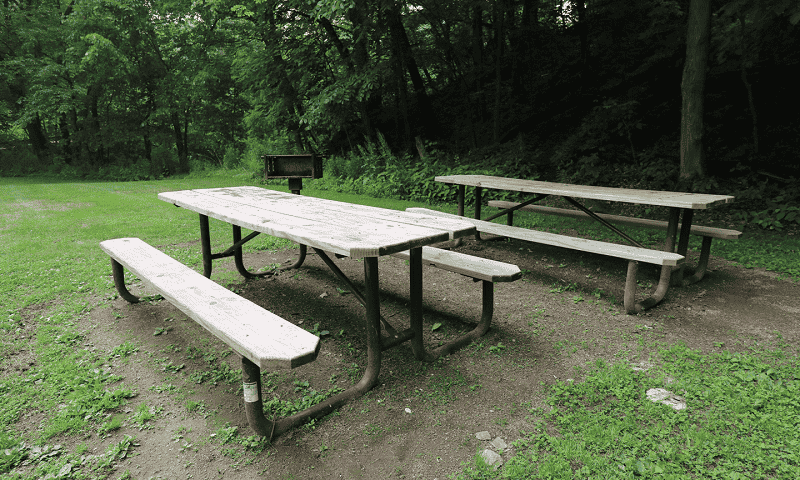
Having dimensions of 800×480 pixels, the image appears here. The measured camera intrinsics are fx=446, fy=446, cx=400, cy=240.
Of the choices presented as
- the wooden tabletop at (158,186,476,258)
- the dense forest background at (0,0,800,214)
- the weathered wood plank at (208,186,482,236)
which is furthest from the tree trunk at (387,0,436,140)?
the wooden tabletop at (158,186,476,258)

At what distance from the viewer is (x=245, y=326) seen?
80.4 inches

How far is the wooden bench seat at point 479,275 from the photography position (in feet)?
9.41

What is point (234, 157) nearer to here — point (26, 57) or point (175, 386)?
point (26, 57)

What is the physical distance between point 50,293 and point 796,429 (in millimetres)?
5333

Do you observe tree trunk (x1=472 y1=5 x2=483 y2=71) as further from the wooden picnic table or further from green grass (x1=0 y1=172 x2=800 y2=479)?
the wooden picnic table

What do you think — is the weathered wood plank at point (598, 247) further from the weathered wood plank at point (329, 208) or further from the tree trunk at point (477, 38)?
the tree trunk at point (477, 38)

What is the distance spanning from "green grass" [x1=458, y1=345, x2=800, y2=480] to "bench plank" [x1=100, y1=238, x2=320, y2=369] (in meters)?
0.89

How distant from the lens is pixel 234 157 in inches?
663

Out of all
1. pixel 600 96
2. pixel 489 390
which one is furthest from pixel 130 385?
pixel 600 96

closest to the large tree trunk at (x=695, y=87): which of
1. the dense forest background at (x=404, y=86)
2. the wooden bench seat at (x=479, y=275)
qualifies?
the dense forest background at (x=404, y=86)

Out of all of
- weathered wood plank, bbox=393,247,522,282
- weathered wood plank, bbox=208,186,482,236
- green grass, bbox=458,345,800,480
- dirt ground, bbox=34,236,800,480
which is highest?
weathered wood plank, bbox=208,186,482,236

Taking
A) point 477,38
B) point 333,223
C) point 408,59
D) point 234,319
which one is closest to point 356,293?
point 333,223

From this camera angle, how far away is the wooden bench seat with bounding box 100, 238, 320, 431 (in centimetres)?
178

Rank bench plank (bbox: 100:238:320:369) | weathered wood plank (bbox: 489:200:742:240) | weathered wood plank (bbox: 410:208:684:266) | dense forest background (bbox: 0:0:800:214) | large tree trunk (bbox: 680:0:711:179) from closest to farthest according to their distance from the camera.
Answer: bench plank (bbox: 100:238:320:369)
weathered wood plank (bbox: 410:208:684:266)
weathered wood plank (bbox: 489:200:742:240)
large tree trunk (bbox: 680:0:711:179)
dense forest background (bbox: 0:0:800:214)
